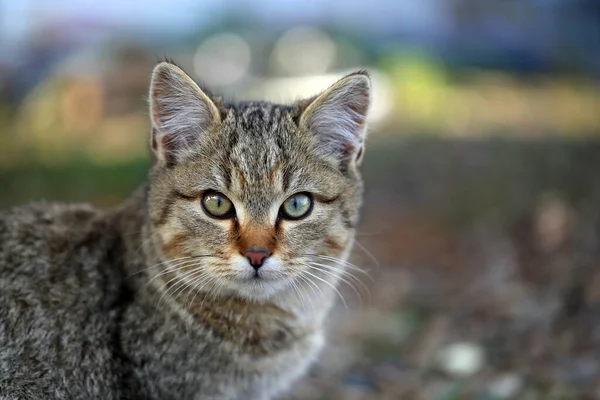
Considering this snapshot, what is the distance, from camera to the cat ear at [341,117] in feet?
10.1

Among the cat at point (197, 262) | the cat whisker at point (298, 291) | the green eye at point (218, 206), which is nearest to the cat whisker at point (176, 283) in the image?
the cat at point (197, 262)

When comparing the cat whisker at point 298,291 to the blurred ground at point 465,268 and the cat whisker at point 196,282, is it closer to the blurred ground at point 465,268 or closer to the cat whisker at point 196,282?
the cat whisker at point 196,282

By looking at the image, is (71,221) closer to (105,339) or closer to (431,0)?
(105,339)

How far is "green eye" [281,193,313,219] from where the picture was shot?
2.97 metres

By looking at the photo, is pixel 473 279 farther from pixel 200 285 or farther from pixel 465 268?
pixel 200 285

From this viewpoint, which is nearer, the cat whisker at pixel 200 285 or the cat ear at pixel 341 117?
the cat whisker at pixel 200 285

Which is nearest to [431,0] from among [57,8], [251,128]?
[57,8]

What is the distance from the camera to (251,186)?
9.53ft

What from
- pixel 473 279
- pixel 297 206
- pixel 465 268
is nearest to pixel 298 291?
pixel 297 206

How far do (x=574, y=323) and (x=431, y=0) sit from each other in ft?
14.7

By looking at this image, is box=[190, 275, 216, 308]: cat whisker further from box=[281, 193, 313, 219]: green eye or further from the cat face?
box=[281, 193, 313, 219]: green eye

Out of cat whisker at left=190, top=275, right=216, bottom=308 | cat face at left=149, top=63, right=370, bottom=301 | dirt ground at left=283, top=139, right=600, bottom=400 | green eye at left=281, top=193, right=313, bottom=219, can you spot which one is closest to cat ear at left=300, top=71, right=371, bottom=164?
cat face at left=149, top=63, right=370, bottom=301

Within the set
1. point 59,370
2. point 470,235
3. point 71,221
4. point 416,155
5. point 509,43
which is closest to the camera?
point 59,370

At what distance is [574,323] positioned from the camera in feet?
14.3
